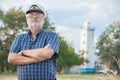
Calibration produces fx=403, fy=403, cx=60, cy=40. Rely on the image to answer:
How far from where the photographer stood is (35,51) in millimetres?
4141

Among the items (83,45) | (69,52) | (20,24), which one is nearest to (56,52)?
(20,24)

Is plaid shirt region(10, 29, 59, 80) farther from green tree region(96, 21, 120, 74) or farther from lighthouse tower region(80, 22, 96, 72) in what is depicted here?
lighthouse tower region(80, 22, 96, 72)

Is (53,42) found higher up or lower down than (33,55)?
higher up

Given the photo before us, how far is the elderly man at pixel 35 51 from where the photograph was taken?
13.6 feet

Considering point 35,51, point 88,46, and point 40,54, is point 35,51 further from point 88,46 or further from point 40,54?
point 88,46

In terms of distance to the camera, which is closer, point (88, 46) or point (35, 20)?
point (35, 20)

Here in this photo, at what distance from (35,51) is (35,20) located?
351 mm

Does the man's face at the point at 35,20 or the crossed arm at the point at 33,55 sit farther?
the man's face at the point at 35,20

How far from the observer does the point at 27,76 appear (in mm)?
4148

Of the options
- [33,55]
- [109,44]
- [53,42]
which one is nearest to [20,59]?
[33,55]

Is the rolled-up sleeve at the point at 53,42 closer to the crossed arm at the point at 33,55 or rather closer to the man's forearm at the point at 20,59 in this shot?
the crossed arm at the point at 33,55

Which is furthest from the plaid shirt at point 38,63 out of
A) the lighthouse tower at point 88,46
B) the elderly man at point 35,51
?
the lighthouse tower at point 88,46

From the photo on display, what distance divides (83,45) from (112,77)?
79067 millimetres

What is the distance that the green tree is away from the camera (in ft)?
184
